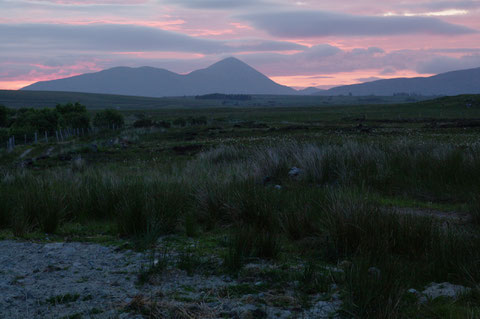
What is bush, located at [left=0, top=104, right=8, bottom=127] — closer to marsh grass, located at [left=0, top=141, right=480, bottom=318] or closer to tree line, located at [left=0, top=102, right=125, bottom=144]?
tree line, located at [left=0, top=102, right=125, bottom=144]

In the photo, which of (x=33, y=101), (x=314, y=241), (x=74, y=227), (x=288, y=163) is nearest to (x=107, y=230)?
(x=74, y=227)

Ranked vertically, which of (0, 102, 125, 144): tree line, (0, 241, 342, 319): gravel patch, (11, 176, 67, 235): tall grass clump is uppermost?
(0, 102, 125, 144): tree line

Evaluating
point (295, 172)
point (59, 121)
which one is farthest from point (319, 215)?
point (59, 121)

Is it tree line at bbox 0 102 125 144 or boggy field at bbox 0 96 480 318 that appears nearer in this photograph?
boggy field at bbox 0 96 480 318

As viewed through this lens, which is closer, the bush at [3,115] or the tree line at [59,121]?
the tree line at [59,121]

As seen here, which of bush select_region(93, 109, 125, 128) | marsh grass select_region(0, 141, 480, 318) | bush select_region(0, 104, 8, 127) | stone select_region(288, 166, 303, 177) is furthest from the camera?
bush select_region(0, 104, 8, 127)

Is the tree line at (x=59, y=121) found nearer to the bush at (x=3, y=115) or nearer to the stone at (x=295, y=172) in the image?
the bush at (x=3, y=115)

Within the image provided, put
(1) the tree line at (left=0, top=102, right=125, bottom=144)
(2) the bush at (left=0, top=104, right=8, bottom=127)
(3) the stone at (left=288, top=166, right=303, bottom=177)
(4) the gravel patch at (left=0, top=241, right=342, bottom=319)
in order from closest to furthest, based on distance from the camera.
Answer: (4) the gravel patch at (left=0, top=241, right=342, bottom=319), (3) the stone at (left=288, top=166, right=303, bottom=177), (1) the tree line at (left=0, top=102, right=125, bottom=144), (2) the bush at (left=0, top=104, right=8, bottom=127)

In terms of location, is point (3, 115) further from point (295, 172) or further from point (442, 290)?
point (442, 290)

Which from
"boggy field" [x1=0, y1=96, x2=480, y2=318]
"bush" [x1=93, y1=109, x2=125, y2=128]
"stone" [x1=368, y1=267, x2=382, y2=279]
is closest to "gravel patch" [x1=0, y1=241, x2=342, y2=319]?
"boggy field" [x1=0, y1=96, x2=480, y2=318]

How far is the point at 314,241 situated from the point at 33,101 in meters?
186

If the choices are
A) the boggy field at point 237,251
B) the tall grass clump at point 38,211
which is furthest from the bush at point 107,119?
the tall grass clump at point 38,211

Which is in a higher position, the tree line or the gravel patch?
the tree line

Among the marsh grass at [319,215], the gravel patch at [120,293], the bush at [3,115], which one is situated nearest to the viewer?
the gravel patch at [120,293]
